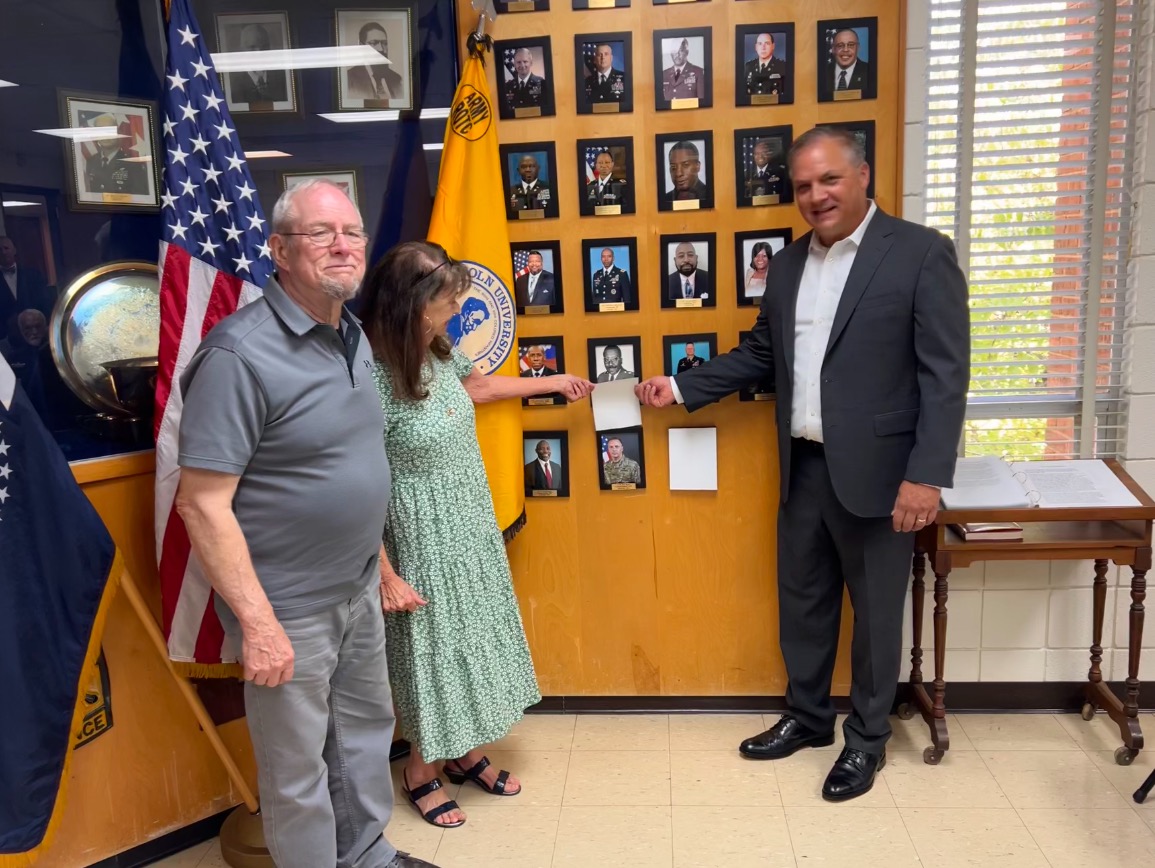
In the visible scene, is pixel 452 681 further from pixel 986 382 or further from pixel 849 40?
pixel 849 40

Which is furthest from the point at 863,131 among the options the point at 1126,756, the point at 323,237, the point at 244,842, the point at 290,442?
the point at 244,842

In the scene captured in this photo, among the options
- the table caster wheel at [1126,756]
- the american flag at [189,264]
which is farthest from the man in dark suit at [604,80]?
the table caster wheel at [1126,756]

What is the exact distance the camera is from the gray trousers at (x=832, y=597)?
2.47 m

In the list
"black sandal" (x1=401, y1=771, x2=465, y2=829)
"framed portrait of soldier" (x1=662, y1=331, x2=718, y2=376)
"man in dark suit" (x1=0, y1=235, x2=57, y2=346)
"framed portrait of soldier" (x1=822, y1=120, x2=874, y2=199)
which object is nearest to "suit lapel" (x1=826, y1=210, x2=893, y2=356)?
"framed portrait of soldier" (x1=822, y1=120, x2=874, y2=199)

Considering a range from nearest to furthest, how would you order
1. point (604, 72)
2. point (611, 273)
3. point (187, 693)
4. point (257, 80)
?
1. point (187, 693)
2. point (257, 80)
3. point (604, 72)
4. point (611, 273)

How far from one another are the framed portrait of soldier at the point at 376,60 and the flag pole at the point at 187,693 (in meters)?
1.52

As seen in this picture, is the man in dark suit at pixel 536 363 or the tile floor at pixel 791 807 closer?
the tile floor at pixel 791 807

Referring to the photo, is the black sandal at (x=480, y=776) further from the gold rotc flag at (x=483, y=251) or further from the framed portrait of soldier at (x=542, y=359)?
the framed portrait of soldier at (x=542, y=359)

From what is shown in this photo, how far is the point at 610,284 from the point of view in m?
2.74

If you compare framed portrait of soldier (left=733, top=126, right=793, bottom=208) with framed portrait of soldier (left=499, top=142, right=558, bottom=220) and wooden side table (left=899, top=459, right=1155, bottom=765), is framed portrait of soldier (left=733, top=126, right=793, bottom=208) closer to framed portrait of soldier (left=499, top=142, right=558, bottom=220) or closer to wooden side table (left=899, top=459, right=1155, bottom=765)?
framed portrait of soldier (left=499, top=142, right=558, bottom=220)

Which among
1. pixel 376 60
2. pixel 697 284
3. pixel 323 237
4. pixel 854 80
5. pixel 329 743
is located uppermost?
pixel 376 60

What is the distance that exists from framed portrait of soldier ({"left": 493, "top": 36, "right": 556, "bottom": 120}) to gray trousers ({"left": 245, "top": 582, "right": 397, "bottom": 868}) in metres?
1.56

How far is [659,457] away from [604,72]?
1.22 m

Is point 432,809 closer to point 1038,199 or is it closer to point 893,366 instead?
point 893,366
